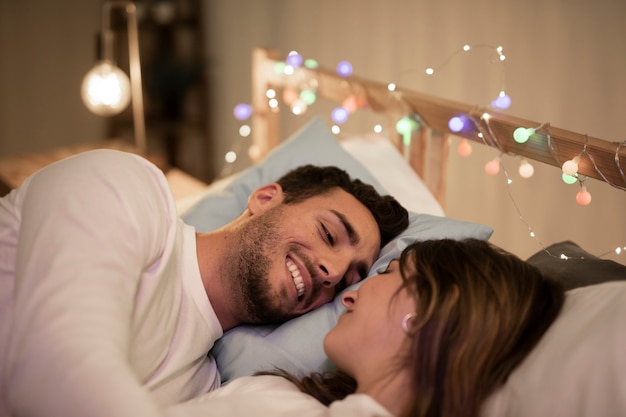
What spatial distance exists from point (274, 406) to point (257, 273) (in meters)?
0.38

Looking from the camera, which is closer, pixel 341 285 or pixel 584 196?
pixel 584 196

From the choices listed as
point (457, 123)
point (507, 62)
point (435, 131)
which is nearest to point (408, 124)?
point (435, 131)

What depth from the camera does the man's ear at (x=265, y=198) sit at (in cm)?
159

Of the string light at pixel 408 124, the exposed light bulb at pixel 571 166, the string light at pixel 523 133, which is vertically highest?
the string light at pixel 523 133

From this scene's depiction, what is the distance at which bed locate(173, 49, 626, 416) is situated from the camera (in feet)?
3.15

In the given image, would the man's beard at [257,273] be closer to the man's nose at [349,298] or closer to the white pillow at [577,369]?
the man's nose at [349,298]

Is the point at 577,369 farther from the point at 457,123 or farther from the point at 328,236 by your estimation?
the point at 457,123

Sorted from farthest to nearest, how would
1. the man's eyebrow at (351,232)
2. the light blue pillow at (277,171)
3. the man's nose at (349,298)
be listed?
the light blue pillow at (277,171) → the man's eyebrow at (351,232) → the man's nose at (349,298)

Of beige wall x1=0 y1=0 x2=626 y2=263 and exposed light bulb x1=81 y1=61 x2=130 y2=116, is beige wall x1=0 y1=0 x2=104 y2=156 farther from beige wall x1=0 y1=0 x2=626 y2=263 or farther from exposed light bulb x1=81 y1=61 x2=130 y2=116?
exposed light bulb x1=81 y1=61 x2=130 y2=116

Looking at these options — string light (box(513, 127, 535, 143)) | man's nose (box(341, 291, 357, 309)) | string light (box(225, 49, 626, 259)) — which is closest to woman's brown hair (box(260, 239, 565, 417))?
man's nose (box(341, 291, 357, 309))

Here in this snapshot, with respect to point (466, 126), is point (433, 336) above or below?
below

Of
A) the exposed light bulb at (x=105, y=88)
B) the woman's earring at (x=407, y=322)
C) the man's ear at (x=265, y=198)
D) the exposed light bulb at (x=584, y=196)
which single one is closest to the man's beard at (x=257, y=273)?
the man's ear at (x=265, y=198)

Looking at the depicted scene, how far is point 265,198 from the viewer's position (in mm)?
1645

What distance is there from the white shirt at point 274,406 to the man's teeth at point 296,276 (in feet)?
0.96
